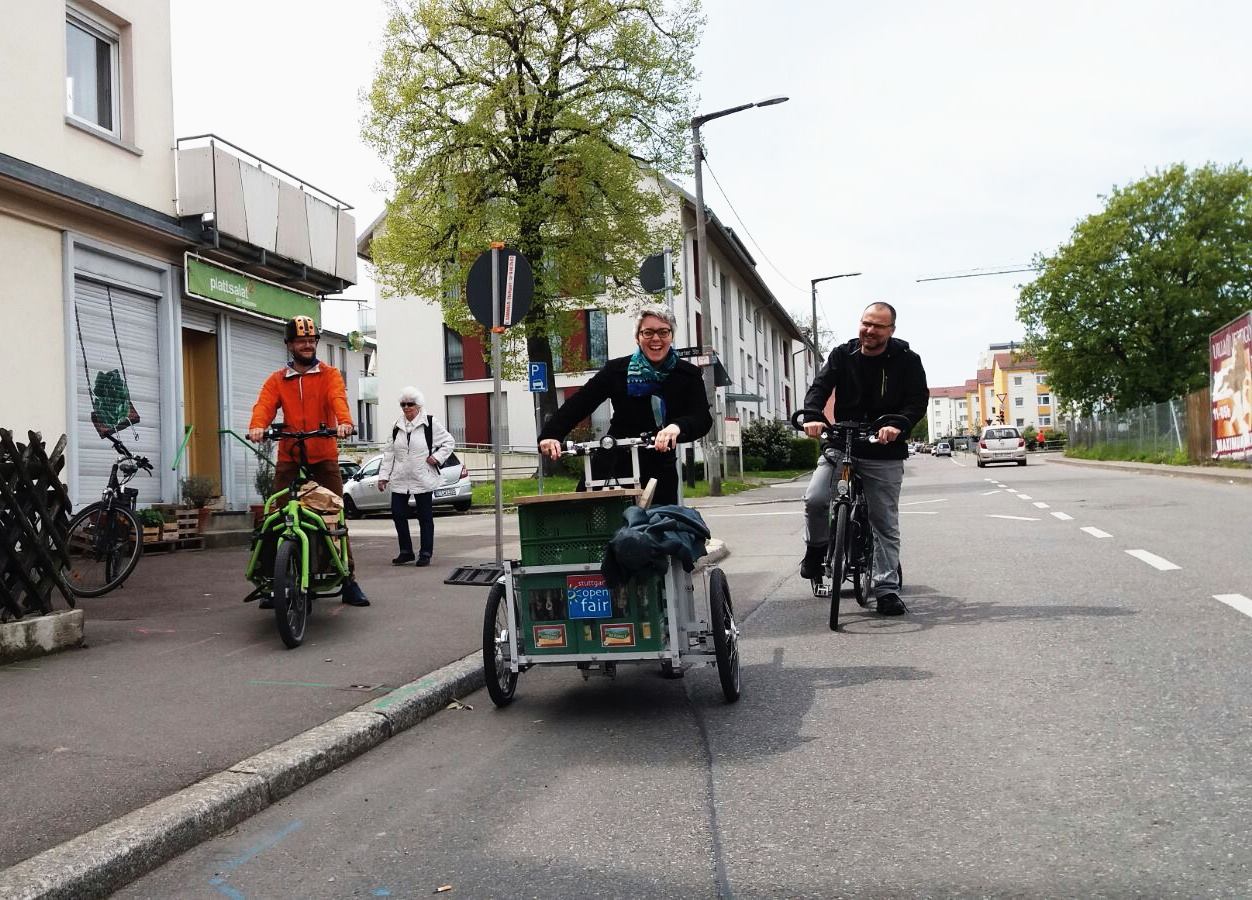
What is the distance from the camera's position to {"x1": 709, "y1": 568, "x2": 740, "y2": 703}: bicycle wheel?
4871mm

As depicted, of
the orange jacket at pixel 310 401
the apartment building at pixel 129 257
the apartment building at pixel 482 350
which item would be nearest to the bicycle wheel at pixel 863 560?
the orange jacket at pixel 310 401

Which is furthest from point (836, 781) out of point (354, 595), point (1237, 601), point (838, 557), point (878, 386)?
point (354, 595)

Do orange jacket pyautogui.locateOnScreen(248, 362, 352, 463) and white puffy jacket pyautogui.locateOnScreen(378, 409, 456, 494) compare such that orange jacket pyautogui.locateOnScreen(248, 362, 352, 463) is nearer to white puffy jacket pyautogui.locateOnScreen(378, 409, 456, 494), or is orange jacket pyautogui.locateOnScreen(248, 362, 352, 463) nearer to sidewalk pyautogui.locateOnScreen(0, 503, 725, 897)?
sidewalk pyautogui.locateOnScreen(0, 503, 725, 897)

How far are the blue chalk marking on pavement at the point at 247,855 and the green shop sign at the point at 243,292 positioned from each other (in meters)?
Answer: 11.2

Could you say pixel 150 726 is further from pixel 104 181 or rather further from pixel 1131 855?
pixel 104 181

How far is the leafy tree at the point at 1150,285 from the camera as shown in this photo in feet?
189

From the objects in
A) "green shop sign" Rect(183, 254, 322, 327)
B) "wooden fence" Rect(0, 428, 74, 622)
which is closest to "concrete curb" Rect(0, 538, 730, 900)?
"wooden fence" Rect(0, 428, 74, 622)

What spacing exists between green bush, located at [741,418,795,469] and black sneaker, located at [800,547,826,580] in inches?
1294

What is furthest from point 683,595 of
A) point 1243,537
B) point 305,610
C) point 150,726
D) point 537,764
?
point 1243,537

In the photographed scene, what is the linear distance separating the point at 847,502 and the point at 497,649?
2.75 m

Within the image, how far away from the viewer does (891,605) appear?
23.3 ft

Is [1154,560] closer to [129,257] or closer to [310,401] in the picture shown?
[310,401]

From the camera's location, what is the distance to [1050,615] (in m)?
6.77

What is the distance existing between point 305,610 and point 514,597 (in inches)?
87.3
